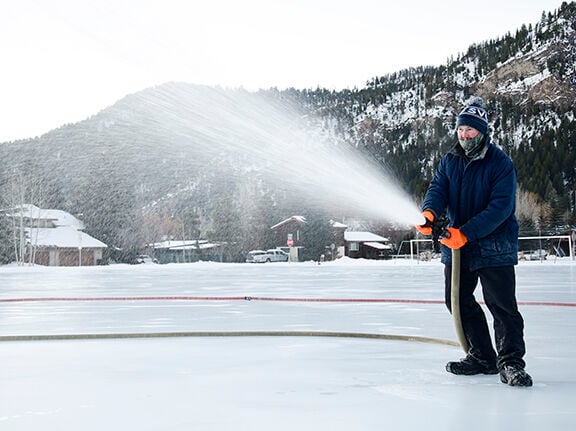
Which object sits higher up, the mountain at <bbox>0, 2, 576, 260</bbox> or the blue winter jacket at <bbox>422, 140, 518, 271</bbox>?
the mountain at <bbox>0, 2, 576, 260</bbox>

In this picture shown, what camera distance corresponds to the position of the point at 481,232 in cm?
386

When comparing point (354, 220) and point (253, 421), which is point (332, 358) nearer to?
point (253, 421)

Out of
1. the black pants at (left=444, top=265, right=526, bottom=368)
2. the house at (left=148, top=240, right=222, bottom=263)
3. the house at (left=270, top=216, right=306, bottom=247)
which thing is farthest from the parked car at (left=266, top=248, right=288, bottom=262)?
the black pants at (left=444, top=265, right=526, bottom=368)

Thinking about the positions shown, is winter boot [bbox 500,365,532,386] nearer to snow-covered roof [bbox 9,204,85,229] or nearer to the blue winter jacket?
the blue winter jacket

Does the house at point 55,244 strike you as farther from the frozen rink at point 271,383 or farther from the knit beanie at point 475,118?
the knit beanie at point 475,118

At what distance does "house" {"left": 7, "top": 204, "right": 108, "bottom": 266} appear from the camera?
6309 cm

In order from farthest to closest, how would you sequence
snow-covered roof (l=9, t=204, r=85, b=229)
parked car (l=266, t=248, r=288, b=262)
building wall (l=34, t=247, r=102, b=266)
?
parked car (l=266, t=248, r=288, b=262) → snow-covered roof (l=9, t=204, r=85, b=229) → building wall (l=34, t=247, r=102, b=266)

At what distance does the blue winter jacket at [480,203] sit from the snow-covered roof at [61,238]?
6277 cm

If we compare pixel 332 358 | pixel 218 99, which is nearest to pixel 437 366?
pixel 332 358

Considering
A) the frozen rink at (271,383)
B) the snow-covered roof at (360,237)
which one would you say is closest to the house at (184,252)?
the snow-covered roof at (360,237)

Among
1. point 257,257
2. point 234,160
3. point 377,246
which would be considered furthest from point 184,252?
point 234,160

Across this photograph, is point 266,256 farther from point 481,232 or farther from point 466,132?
point 481,232

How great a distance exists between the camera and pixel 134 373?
4.13 m

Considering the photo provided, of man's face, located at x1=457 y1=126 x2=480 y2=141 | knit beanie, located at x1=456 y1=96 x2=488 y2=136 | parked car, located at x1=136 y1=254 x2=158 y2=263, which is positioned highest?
→ knit beanie, located at x1=456 y1=96 x2=488 y2=136
